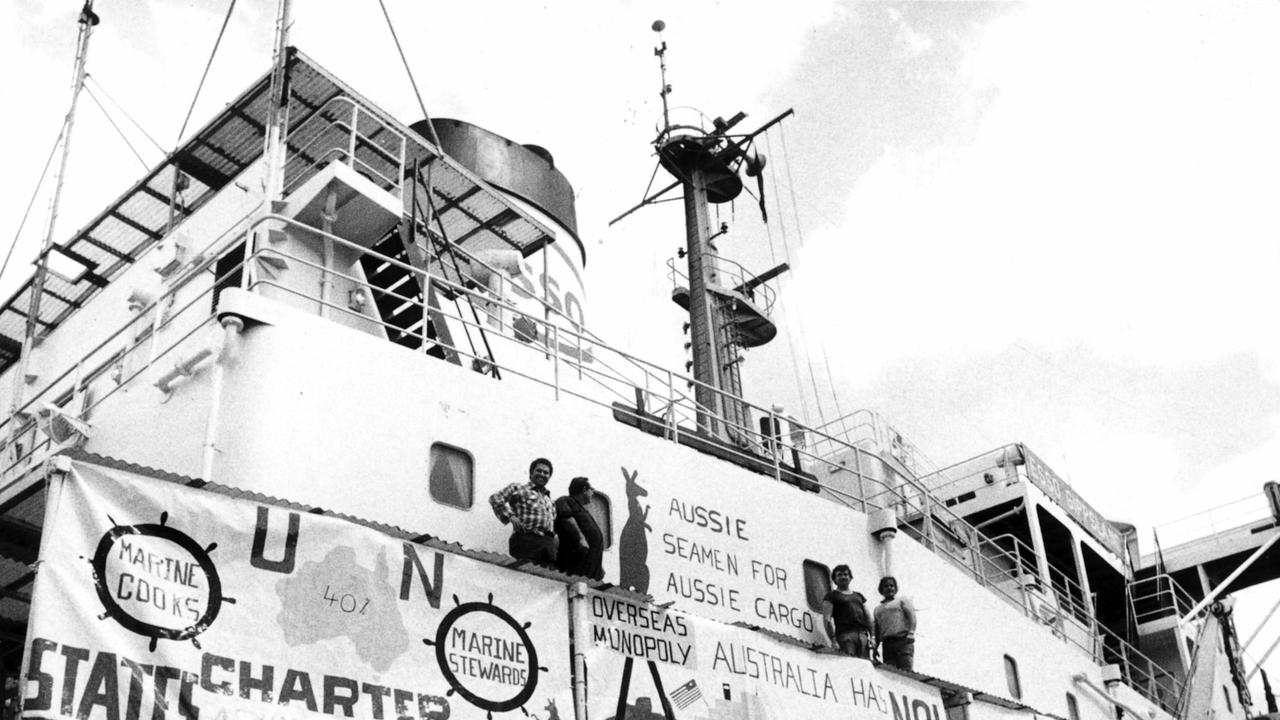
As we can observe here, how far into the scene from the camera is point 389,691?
698 centimetres

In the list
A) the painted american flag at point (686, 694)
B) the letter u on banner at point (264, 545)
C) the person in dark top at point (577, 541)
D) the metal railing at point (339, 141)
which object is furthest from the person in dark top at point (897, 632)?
the letter u on banner at point (264, 545)

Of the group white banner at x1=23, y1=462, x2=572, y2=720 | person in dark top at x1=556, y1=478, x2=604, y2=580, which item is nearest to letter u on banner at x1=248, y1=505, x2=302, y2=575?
white banner at x1=23, y1=462, x2=572, y2=720

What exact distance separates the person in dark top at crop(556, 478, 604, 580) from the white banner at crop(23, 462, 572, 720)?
1.06 m

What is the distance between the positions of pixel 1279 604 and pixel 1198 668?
7.89ft

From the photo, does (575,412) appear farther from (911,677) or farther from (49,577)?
(49,577)

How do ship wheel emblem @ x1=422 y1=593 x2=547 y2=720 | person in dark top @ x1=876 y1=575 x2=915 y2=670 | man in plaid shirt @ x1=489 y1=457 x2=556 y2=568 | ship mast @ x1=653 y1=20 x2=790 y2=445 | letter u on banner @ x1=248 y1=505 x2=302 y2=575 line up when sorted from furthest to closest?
ship mast @ x1=653 y1=20 x2=790 y2=445
person in dark top @ x1=876 y1=575 x2=915 y2=670
man in plaid shirt @ x1=489 y1=457 x2=556 y2=568
ship wheel emblem @ x1=422 y1=593 x2=547 y2=720
letter u on banner @ x1=248 y1=505 x2=302 y2=575

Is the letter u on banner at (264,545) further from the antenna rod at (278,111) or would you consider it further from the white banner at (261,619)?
the antenna rod at (278,111)

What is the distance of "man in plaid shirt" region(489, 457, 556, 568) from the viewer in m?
8.68

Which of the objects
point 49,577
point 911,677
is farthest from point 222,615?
point 911,677

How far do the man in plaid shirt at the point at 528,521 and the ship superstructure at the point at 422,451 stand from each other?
0.30 m

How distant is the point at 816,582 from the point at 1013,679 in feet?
12.8

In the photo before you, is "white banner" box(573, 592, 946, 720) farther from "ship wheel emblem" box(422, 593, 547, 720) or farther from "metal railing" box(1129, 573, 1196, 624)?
"metal railing" box(1129, 573, 1196, 624)

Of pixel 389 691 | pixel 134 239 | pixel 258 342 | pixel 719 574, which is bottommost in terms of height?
pixel 389 691

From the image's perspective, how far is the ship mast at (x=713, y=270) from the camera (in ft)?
67.6
